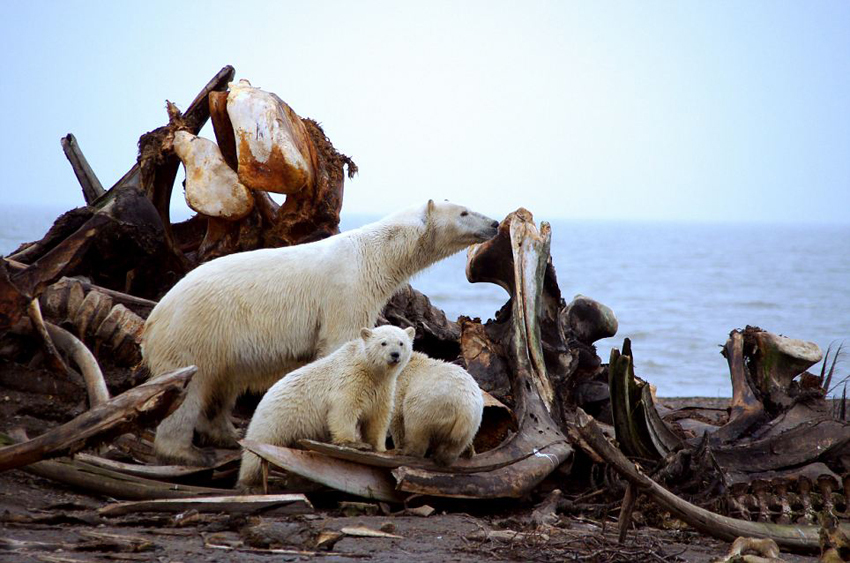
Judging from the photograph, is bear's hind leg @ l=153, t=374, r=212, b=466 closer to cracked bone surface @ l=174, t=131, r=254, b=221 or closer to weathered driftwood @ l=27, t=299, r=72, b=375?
weathered driftwood @ l=27, t=299, r=72, b=375

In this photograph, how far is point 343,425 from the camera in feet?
16.8

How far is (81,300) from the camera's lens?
6.95 metres

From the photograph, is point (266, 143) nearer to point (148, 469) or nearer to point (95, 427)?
point (148, 469)

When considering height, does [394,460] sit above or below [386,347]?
below

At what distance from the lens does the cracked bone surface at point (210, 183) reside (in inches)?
295

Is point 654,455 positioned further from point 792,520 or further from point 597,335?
point 597,335

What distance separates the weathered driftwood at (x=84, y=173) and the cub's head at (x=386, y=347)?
413cm

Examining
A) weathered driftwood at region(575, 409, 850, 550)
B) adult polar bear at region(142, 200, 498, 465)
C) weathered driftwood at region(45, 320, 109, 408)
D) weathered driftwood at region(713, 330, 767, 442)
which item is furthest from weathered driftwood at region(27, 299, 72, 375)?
weathered driftwood at region(713, 330, 767, 442)

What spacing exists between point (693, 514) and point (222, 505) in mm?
2283

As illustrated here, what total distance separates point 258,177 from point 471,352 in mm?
2258

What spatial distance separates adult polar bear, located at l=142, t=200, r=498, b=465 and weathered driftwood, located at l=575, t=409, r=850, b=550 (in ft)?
8.58

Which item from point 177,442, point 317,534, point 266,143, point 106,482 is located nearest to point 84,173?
point 266,143

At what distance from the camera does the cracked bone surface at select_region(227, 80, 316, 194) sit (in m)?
7.09

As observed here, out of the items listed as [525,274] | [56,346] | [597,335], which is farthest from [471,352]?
[56,346]
